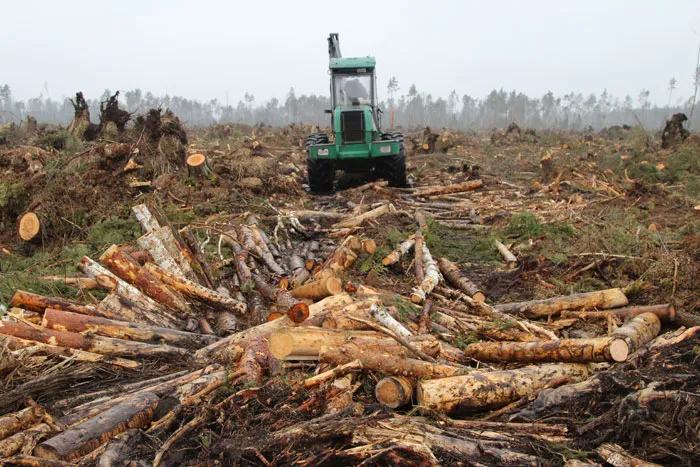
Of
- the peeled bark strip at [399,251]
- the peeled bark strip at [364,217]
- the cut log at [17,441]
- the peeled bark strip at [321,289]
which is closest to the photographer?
the cut log at [17,441]

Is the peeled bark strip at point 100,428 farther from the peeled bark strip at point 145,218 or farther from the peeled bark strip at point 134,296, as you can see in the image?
the peeled bark strip at point 145,218

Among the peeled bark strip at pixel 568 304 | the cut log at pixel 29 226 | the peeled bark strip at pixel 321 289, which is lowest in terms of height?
the peeled bark strip at pixel 568 304

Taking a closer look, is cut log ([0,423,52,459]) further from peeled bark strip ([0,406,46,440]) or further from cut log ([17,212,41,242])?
cut log ([17,212,41,242])

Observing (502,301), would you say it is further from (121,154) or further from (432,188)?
(121,154)

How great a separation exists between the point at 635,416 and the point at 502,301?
3.57 metres

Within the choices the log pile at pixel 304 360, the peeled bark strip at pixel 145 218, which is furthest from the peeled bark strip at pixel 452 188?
the peeled bark strip at pixel 145 218

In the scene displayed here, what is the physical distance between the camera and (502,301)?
20.7 ft

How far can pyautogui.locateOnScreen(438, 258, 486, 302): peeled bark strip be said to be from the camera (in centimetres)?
607

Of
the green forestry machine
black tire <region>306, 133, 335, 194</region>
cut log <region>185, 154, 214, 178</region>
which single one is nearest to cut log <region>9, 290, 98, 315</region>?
cut log <region>185, 154, 214, 178</region>

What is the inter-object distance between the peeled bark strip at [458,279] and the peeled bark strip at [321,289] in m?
1.81

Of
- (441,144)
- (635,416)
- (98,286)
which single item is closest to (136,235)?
(98,286)

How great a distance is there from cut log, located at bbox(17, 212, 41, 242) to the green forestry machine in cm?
675

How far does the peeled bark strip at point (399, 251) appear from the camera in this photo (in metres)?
7.19

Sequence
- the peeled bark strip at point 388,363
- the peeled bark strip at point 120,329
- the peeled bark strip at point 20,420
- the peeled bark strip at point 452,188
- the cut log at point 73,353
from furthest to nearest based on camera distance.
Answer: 1. the peeled bark strip at point 452,188
2. the peeled bark strip at point 120,329
3. the cut log at point 73,353
4. the peeled bark strip at point 388,363
5. the peeled bark strip at point 20,420
